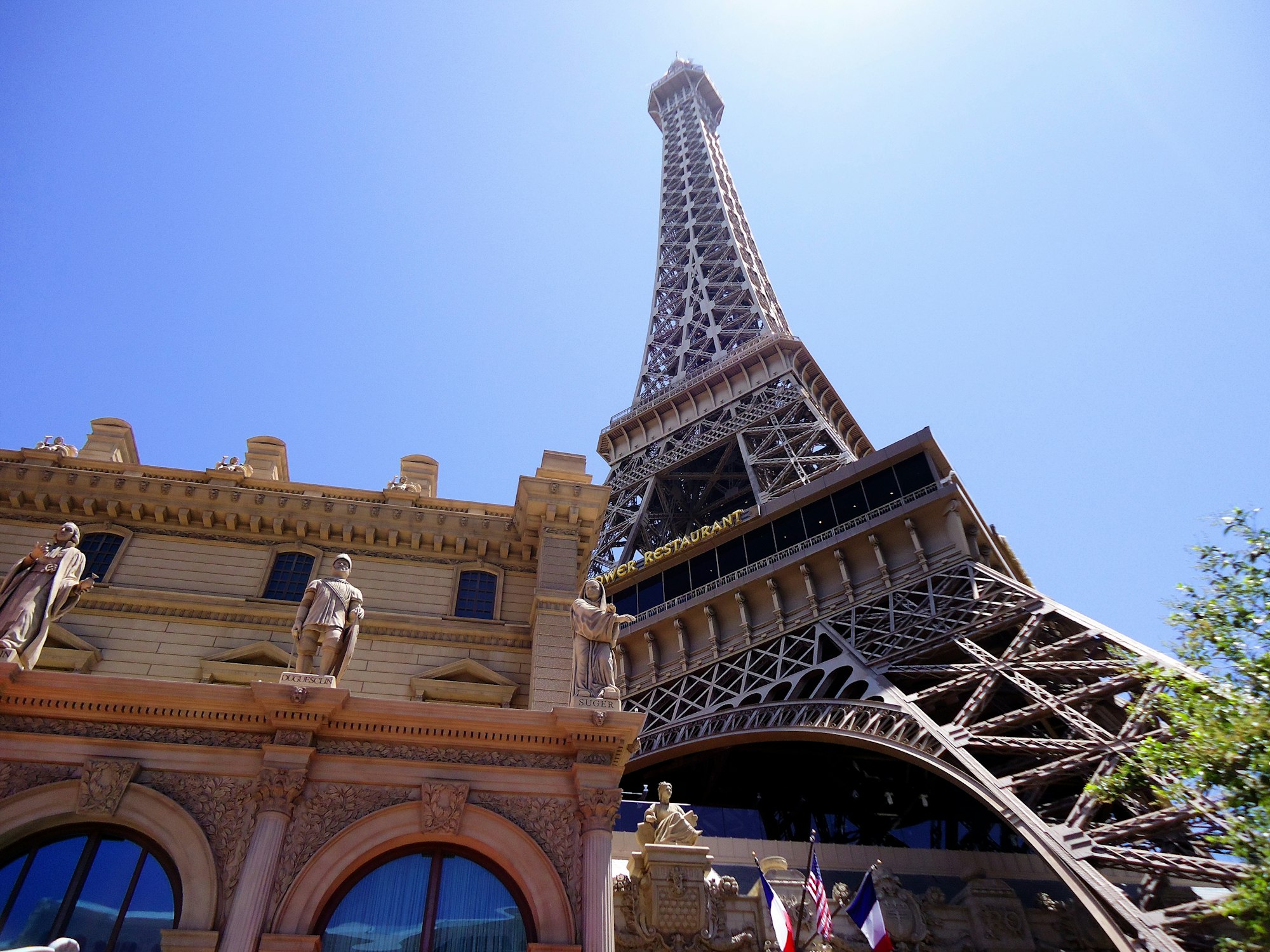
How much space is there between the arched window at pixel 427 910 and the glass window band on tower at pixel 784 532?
24.6 m

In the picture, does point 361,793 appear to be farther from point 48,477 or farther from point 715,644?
point 715,644

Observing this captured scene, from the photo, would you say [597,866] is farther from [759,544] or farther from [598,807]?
[759,544]

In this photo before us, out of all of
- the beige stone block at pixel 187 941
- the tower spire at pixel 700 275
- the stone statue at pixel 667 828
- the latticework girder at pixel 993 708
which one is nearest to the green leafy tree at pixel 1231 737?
the latticework girder at pixel 993 708

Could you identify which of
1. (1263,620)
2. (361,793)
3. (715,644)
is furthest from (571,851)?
(715,644)

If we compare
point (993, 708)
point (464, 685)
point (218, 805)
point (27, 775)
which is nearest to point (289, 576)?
point (464, 685)

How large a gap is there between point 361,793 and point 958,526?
80.2ft

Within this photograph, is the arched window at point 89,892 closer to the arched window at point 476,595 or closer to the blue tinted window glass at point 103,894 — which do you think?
the blue tinted window glass at point 103,894

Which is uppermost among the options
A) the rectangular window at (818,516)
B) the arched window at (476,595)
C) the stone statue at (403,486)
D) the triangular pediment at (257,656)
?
the rectangular window at (818,516)

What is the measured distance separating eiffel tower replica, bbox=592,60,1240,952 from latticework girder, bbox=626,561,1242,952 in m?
0.06

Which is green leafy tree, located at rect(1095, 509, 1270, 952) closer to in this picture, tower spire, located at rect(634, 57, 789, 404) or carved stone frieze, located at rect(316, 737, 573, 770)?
carved stone frieze, located at rect(316, 737, 573, 770)

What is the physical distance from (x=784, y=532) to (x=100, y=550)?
25.1m

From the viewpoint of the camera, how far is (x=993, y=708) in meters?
29.7

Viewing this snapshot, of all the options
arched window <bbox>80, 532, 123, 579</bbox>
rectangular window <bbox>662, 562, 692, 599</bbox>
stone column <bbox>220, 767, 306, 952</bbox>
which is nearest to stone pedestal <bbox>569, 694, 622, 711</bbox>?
stone column <bbox>220, 767, 306, 952</bbox>

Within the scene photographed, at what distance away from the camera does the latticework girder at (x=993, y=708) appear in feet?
54.9
